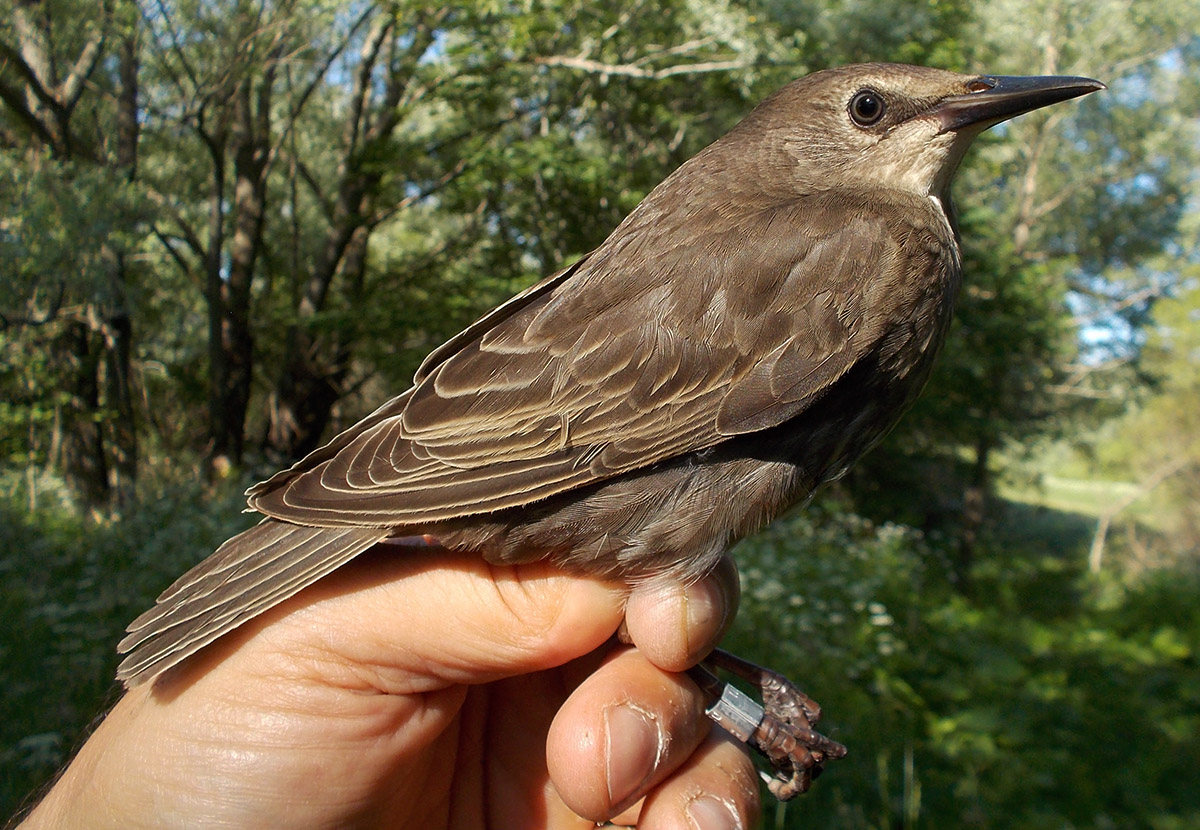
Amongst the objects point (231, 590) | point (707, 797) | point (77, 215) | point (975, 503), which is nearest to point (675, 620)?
point (707, 797)

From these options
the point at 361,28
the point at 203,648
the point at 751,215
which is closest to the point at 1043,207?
the point at 361,28

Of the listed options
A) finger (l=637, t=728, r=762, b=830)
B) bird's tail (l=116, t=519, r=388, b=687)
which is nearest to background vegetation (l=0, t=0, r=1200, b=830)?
finger (l=637, t=728, r=762, b=830)

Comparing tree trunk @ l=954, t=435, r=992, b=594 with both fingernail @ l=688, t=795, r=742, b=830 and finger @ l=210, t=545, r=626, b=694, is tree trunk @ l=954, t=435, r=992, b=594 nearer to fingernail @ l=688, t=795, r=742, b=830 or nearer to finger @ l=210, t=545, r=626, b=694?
fingernail @ l=688, t=795, r=742, b=830

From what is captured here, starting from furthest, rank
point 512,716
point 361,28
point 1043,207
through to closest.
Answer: point 1043,207, point 361,28, point 512,716

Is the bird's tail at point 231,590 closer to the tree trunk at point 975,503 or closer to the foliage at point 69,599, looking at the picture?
the foliage at point 69,599

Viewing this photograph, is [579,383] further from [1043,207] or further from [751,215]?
[1043,207]

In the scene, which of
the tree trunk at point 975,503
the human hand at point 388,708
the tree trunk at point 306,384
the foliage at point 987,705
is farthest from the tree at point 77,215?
the tree trunk at point 975,503

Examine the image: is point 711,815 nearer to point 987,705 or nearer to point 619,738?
point 619,738
